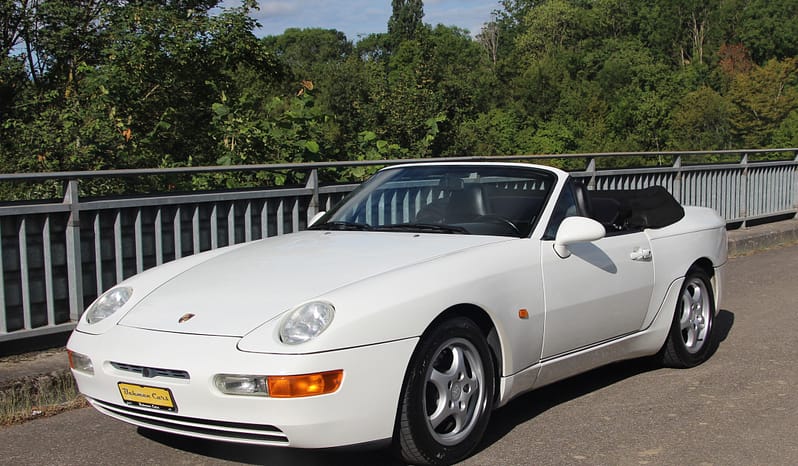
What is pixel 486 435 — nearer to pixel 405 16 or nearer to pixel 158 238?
pixel 158 238

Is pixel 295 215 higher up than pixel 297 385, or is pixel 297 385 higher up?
pixel 295 215

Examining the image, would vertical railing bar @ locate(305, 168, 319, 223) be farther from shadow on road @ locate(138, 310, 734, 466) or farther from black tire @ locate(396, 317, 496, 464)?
black tire @ locate(396, 317, 496, 464)

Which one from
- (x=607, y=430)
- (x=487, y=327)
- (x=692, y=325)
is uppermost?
(x=487, y=327)

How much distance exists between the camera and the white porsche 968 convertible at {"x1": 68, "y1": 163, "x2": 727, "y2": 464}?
12.3 feet

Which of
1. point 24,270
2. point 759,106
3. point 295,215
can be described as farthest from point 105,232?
point 759,106

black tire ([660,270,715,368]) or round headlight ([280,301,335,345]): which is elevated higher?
round headlight ([280,301,335,345])

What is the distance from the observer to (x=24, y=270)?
5.91 m

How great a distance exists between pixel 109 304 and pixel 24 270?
1.64 meters

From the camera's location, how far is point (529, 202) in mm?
5211

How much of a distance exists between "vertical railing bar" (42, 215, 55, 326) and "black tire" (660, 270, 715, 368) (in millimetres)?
3945

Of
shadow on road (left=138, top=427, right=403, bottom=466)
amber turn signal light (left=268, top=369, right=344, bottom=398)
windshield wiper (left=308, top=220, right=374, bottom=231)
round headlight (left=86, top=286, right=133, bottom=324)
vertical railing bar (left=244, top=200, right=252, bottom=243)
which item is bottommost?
shadow on road (left=138, top=427, right=403, bottom=466)

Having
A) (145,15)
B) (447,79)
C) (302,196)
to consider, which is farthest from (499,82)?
(302,196)

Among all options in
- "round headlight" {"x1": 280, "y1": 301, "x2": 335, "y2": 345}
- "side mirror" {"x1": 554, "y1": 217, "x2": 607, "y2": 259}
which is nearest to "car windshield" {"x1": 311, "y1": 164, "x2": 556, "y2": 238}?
"side mirror" {"x1": 554, "y1": 217, "x2": 607, "y2": 259}

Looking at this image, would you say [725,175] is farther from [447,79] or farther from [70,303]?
[447,79]
